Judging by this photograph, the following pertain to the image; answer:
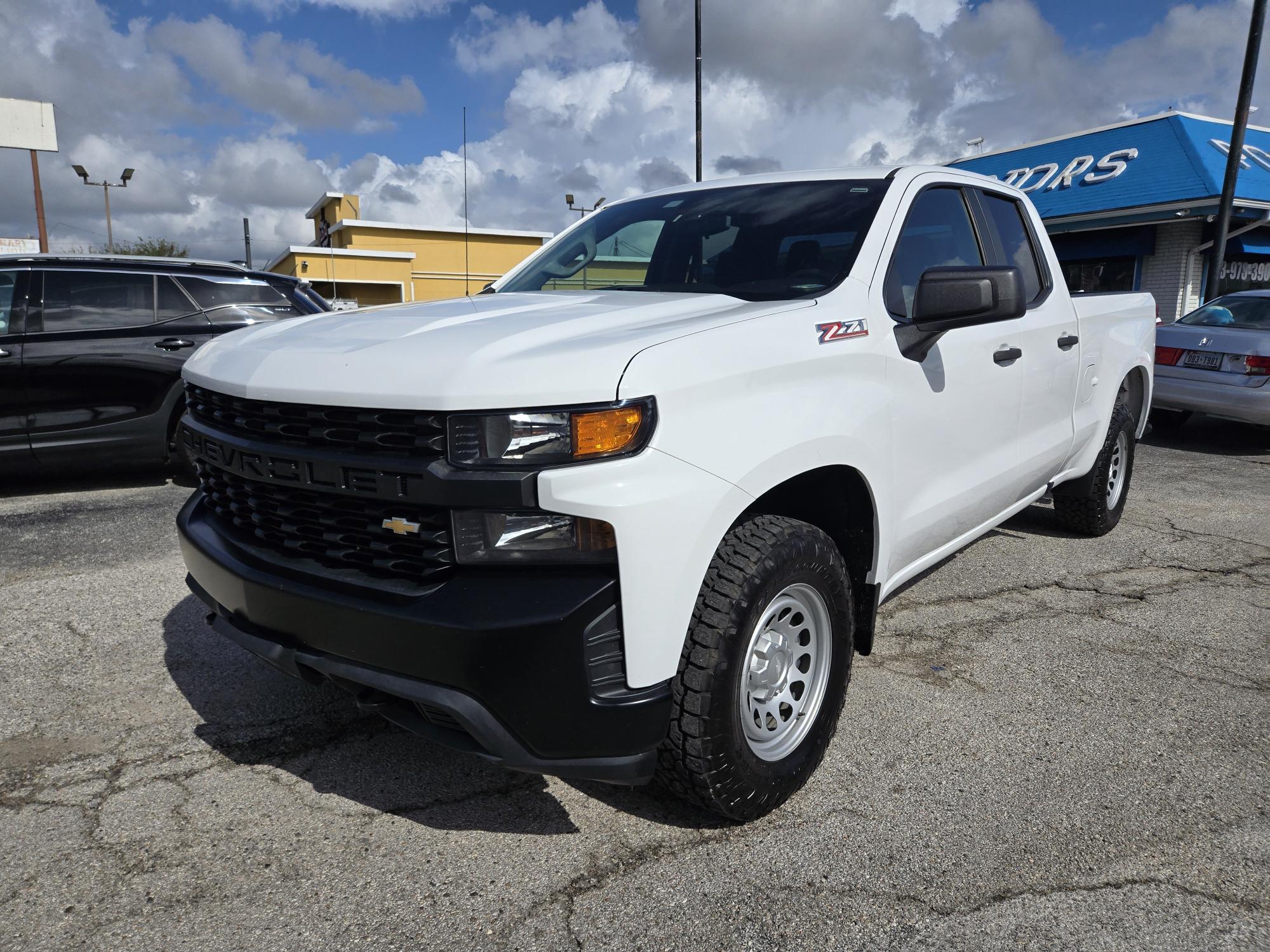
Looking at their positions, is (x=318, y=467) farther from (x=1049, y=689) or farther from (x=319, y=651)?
(x=1049, y=689)

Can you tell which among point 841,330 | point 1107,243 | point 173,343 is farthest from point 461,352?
point 1107,243

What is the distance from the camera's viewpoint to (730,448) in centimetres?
226

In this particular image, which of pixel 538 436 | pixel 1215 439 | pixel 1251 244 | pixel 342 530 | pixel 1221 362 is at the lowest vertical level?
pixel 1215 439

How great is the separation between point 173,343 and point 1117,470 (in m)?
6.22

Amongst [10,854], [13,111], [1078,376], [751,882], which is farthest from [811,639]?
[13,111]

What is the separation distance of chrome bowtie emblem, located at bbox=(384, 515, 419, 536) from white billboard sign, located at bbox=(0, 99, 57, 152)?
2550 cm

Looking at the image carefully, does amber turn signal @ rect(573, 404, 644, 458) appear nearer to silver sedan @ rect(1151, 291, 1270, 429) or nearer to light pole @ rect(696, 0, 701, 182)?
silver sedan @ rect(1151, 291, 1270, 429)

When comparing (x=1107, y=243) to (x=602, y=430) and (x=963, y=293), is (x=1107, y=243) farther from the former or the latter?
(x=602, y=430)

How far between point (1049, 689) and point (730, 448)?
77.7 inches

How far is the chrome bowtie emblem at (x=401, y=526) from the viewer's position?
213 cm

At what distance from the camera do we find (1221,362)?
866 cm

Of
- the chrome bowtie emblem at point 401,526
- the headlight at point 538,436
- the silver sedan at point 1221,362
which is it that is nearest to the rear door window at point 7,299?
the chrome bowtie emblem at point 401,526

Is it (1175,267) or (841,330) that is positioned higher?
(1175,267)

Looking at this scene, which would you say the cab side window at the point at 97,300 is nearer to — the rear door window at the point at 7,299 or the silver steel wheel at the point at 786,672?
the rear door window at the point at 7,299
